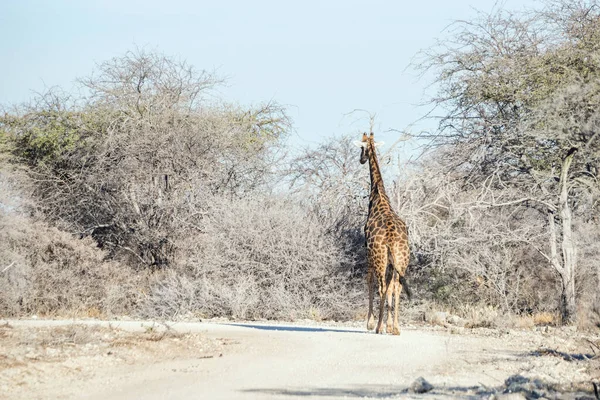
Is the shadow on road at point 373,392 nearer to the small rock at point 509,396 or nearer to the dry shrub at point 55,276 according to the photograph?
the small rock at point 509,396

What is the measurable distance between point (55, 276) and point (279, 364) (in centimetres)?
1336

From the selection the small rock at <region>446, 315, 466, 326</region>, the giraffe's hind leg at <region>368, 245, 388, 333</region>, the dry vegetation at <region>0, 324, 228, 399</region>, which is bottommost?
the dry vegetation at <region>0, 324, 228, 399</region>

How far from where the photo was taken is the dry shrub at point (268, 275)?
816 inches

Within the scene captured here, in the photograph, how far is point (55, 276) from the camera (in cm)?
Result: 2270

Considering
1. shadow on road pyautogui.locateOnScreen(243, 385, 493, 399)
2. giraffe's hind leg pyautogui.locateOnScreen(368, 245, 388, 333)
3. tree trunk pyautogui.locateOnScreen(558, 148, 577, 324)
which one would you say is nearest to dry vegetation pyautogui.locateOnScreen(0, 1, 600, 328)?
tree trunk pyautogui.locateOnScreen(558, 148, 577, 324)

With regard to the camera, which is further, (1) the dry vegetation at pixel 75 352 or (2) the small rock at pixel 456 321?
(2) the small rock at pixel 456 321

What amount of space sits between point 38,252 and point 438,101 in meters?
11.0

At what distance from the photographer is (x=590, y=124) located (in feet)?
60.8

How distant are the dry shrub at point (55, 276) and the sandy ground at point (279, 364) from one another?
7.01m

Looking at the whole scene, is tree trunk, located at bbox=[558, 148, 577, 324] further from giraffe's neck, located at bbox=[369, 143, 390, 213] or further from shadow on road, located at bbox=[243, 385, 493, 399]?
shadow on road, located at bbox=[243, 385, 493, 399]

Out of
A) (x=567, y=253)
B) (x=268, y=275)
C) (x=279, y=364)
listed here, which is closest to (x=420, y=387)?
(x=279, y=364)

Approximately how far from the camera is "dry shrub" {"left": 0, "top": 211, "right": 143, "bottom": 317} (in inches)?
854

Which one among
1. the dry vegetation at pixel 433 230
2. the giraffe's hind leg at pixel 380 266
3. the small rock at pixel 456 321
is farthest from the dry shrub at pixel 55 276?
the giraffe's hind leg at pixel 380 266

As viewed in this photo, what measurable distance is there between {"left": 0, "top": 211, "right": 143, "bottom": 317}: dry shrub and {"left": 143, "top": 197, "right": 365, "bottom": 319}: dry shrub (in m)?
1.75
